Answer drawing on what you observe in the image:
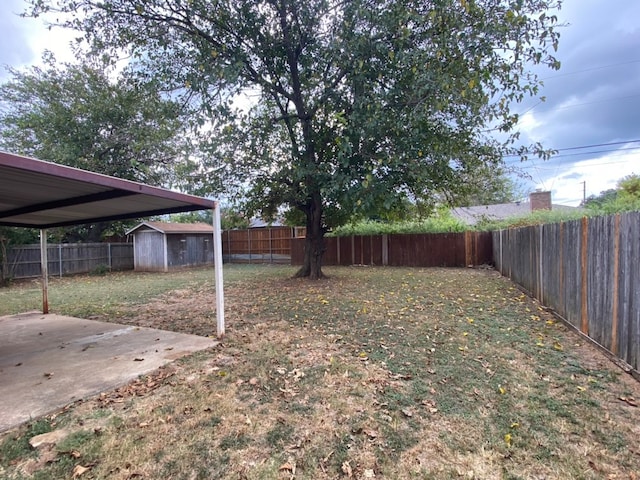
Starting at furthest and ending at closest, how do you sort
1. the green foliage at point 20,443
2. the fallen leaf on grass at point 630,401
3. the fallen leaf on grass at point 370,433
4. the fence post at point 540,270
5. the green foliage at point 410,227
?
the green foliage at point 410,227 → the fence post at point 540,270 → the fallen leaf on grass at point 630,401 → the fallen leaf on grass at point 370,433 → the green foliage at point 20,443

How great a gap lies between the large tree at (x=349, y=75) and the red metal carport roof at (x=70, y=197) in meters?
2.82

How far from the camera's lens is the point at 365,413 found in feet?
8.18

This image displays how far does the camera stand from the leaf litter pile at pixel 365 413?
1.94 meters

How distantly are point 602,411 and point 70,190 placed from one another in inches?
218

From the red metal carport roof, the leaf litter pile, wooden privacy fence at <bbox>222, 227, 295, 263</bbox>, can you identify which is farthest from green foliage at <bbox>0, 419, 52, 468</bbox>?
wooden privacy fence at <bbox>222, 227, 295, 263</bbox>

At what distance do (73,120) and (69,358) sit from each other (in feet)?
44.8

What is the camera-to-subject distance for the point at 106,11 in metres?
7.01

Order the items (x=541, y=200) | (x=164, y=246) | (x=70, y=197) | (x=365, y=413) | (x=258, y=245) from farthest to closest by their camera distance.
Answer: (x=541, y=200) → (x=258, y=245) → (x=164, y=246) → (x=70, y=197) → (x=365, y=413)

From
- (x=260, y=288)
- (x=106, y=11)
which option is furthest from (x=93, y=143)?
(x=260, y=288)

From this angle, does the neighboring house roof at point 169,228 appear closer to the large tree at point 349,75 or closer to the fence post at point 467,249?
the large tree at point 349,75

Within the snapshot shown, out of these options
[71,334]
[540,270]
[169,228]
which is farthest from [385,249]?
[71,334]

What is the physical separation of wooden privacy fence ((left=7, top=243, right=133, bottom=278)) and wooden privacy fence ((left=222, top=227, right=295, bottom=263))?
5018mm

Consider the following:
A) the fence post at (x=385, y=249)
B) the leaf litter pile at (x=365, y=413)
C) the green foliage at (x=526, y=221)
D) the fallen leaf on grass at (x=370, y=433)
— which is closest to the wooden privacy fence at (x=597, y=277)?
the leaf litter pile at (x=365, y=413)

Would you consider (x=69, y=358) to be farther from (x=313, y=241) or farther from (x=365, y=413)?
(x=313, y=241)
